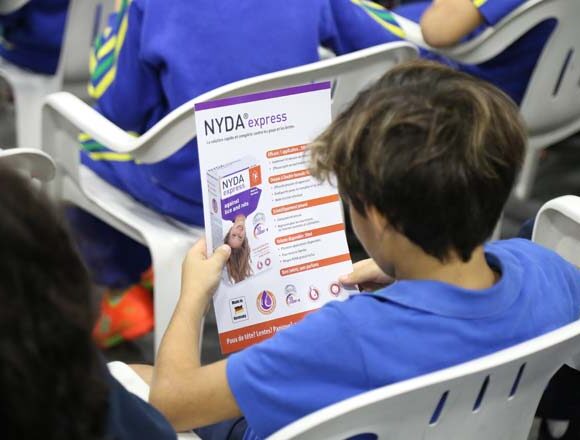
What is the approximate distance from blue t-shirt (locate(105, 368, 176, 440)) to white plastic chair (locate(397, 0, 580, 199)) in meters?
1.46

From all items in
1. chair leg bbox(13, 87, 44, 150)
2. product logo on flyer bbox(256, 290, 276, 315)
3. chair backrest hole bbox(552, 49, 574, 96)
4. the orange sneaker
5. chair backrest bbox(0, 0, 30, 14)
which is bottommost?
the orange sneaker

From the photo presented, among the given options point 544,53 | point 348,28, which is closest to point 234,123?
point 348,28

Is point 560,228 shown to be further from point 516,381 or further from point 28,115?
point 28,115

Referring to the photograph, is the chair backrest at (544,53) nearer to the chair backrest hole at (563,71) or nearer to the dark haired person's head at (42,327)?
the chair backrest hole at (563,71)

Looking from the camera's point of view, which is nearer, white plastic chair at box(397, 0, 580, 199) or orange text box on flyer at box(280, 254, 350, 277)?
orange text box on flyer at box(280, 254, 350, 277)

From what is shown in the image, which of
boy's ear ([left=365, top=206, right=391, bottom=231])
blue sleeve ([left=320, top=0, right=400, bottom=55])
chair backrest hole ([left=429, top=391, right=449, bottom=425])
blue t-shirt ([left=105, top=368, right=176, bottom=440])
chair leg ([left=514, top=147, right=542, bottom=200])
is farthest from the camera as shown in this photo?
chair leg ([left=514, top=147, right=542, bottom=200])

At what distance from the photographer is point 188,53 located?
1.81 metres

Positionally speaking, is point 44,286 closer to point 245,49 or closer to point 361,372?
point 361,372

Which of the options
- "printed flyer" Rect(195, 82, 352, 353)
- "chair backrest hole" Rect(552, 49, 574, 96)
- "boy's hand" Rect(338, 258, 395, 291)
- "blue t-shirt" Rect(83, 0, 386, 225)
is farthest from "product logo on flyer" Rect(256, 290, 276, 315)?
"chair backrest hole" Rect(552, 49, 574, 96)

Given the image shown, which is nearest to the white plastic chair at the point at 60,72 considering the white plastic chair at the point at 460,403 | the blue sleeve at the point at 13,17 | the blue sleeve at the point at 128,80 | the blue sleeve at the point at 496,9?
the blue sleeve at the point at 13,17

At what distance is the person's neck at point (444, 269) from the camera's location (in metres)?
1.24

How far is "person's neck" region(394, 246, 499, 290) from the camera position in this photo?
124 cm

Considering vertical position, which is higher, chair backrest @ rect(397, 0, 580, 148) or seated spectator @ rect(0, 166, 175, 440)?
seated spectator @ rect(0, 166, 175, 440)

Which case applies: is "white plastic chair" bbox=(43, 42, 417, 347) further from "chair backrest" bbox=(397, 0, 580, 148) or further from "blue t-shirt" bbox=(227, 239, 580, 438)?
"blue t-shirt" bbox=(227, 239, 580, 438)
